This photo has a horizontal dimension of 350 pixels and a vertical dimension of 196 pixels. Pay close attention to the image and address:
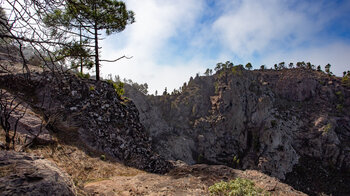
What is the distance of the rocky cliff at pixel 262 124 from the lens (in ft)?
161

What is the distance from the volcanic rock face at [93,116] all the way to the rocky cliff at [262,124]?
4416 cm

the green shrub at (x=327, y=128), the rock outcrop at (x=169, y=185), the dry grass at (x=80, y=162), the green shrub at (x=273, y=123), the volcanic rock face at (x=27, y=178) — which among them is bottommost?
the green shrub at (x=327, y=128)

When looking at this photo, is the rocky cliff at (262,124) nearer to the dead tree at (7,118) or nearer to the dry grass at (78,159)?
the dry grass at (78,159)

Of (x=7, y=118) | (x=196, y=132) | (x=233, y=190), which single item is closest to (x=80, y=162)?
(x=7, y=118)

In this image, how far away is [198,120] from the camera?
63875 millimetres

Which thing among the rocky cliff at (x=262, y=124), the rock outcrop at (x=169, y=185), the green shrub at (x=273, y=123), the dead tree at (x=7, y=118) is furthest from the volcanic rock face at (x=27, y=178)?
the green shrub at (x=273, y=123)

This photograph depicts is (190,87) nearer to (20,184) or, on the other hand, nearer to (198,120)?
(198,120)

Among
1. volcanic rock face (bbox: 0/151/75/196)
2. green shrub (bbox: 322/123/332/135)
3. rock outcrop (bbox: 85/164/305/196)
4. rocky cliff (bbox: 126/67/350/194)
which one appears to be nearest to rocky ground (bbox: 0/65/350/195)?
rock outcrop (bbox: 85/164/305/196)

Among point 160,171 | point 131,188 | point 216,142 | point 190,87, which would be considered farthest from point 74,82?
point 190,87

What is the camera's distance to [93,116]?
9.03 metres

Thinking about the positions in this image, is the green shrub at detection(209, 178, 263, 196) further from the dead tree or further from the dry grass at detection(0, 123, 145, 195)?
the dead tree

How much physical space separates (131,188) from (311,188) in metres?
58.5

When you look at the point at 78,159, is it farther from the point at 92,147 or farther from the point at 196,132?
the point at 196,132

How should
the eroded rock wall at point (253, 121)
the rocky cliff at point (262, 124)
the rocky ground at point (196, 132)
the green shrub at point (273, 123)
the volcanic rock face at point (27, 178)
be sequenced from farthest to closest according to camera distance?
the green shrub at point (273, 123) → the eroded rock wall at point (253, 121) → the rocky cliff at point (262, 124) → the rocky ground at point (196, 132) → the volcanic rock face at point (27, 178)
